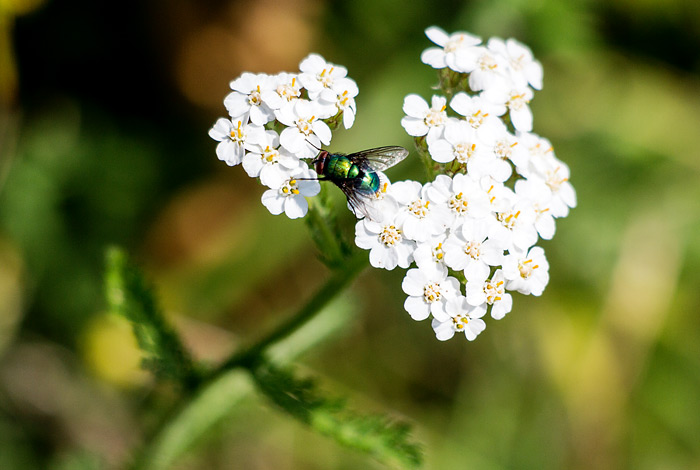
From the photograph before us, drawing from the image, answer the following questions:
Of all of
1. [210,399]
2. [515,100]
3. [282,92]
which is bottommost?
[210,399]

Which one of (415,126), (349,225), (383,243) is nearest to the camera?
(383,243)

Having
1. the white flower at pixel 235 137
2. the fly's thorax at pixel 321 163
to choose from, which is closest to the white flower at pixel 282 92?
the white flower at pixel 235 137

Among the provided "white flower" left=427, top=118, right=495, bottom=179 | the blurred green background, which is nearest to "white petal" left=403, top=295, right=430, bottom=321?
"white flower" left=427, top=118, right=495, bottom=179

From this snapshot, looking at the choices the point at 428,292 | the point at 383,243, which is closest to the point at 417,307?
the point at 428,292

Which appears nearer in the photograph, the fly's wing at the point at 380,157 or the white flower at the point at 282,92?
the white flower at the point at 282,92

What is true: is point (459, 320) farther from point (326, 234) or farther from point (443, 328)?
point (326, 234)

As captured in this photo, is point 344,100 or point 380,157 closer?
point 344,100

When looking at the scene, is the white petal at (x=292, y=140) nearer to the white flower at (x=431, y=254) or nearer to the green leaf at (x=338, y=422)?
the white flower at (x=431, y=254)
